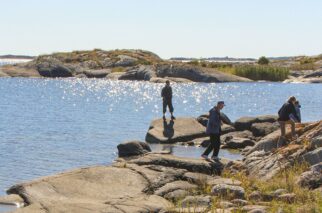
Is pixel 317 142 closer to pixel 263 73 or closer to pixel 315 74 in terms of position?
pixel 263 73

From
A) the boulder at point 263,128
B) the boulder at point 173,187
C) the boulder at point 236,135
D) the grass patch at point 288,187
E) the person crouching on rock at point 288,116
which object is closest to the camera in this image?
the grass patch at point 288,187

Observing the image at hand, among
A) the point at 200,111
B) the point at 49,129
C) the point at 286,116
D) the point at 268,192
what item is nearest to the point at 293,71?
the point at 200,111

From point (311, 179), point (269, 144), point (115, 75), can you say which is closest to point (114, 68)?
point (115, 75)

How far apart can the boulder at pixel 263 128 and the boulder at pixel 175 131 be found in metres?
2.64

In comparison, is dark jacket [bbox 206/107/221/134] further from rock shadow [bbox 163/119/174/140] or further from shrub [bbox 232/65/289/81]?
shrub [bbox 232/65/289/81]

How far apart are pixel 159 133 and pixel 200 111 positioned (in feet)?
81.5

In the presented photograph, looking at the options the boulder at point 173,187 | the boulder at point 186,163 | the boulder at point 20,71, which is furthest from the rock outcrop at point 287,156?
the boulder at point 20,71

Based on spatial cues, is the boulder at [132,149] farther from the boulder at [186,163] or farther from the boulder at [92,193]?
the boulder at [92,193]

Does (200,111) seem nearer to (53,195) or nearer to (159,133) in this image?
(159,133)

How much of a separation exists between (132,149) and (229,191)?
11060 millimetres

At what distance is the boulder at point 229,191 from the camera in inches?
611

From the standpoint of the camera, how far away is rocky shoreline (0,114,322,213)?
14.8 metres

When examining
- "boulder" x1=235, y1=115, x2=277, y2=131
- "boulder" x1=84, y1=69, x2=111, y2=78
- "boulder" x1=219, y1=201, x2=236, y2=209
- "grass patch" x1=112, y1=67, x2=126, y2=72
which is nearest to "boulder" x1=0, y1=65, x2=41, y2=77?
"boulder" x1=84, y1=69, x2=111, y2=78

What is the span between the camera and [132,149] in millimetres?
26328
